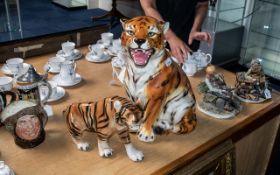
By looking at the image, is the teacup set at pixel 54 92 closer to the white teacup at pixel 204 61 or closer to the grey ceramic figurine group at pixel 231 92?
the grey ceramic figurine group at pixel 231 92

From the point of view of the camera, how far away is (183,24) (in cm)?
164

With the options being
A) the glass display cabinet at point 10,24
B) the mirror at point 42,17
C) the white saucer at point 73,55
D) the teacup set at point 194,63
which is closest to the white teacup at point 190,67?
the teacup set at point 194,63

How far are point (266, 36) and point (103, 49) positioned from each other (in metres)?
2.04

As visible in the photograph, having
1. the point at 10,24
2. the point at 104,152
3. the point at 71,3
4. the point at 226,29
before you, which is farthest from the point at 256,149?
the point at 71,3

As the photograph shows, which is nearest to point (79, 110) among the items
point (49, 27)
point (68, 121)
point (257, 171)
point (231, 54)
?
point (68, 121)

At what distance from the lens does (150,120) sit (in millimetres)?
912

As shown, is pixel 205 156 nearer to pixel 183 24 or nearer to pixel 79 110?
pixel 79 110

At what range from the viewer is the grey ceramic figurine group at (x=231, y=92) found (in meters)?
1.10

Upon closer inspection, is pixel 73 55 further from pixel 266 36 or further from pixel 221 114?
pixel 266 36

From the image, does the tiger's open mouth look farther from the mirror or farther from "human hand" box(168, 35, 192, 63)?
the mirror

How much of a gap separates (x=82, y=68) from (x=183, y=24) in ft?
1.88

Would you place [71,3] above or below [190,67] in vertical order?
below

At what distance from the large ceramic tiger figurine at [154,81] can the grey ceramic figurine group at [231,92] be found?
0.52ft

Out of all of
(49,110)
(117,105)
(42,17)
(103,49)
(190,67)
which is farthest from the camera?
(42,17)
